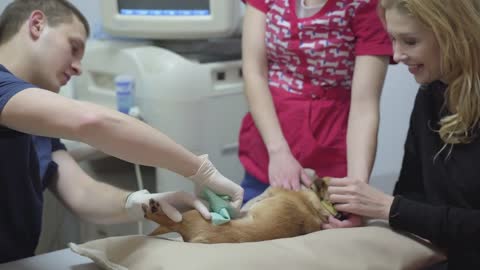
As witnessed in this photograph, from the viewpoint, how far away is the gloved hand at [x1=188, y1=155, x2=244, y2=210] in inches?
41.6

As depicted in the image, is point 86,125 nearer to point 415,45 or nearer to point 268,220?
point 268,220

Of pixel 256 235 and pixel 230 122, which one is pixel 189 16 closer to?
pixel 230 122

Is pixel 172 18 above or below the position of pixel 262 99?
above

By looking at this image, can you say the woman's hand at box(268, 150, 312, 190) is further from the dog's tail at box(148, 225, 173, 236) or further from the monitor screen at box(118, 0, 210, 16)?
the monitor screen at box(118, 0, 210, 16)

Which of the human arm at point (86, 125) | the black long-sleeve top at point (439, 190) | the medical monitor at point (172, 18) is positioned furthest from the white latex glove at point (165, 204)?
the medical monitor at point (172, 18)

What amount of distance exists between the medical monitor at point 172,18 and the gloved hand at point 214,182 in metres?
0.83

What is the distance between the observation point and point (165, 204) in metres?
1.06

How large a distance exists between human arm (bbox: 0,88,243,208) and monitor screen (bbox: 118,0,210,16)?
0.97m

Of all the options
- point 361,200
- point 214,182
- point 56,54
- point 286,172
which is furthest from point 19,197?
point 361,200

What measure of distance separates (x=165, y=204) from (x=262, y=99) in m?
0.52

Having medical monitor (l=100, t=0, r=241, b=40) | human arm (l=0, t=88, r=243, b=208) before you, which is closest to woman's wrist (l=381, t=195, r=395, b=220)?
human arm (l=0, t=88, r=243, b=208)

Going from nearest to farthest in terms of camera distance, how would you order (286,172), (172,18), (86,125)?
(86,125), (286,172), (172,18)

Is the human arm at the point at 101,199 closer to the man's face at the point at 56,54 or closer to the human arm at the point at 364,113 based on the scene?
the man's face at the point at 56,54

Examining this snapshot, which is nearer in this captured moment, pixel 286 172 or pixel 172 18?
pixel 286 172
